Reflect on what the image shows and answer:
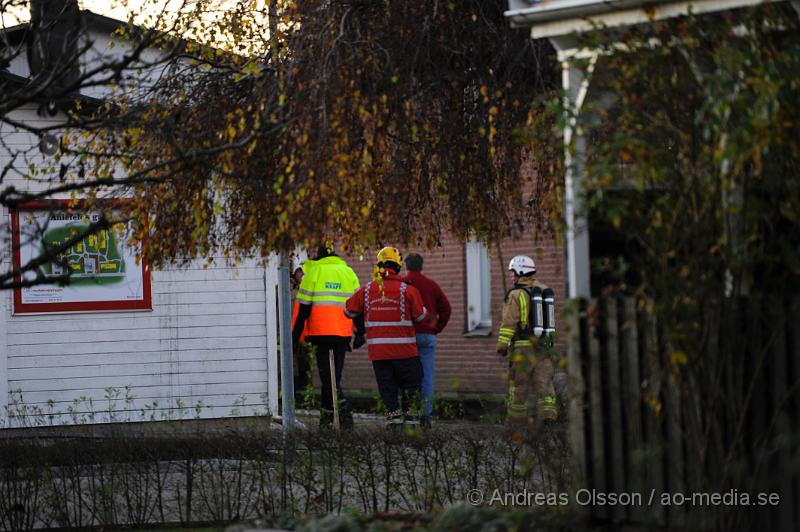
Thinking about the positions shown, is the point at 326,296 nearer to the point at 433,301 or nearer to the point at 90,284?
the point at 433,301

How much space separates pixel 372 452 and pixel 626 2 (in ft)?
12.3

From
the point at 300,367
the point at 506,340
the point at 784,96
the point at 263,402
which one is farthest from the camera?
the point at 300,367

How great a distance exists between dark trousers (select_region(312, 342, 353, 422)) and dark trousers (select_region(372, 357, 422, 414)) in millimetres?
639

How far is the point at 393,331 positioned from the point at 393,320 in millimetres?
108

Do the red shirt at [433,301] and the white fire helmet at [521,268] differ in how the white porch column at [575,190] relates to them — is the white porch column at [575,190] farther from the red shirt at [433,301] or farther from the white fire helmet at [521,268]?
the red shirt at [433,301]

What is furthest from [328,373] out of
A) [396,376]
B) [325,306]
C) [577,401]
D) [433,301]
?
[577,401]

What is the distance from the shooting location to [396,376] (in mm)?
13609

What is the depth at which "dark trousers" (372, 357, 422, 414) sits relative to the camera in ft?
44.4

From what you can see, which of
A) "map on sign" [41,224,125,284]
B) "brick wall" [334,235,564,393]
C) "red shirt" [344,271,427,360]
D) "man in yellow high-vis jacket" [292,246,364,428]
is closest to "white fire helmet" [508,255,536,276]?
"red shirt" [344,271,427,360]

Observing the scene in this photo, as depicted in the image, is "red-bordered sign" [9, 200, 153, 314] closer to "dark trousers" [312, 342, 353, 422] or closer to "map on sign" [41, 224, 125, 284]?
"map on sign" [41, 224, 125, 284]

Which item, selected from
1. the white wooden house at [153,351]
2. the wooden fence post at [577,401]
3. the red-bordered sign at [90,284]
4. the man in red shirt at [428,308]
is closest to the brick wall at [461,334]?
the man in red shirt at [428,308]

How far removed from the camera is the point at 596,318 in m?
6.61

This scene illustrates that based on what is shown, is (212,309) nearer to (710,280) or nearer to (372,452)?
(372,452)

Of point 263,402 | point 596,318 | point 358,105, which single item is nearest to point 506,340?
point 263,402
